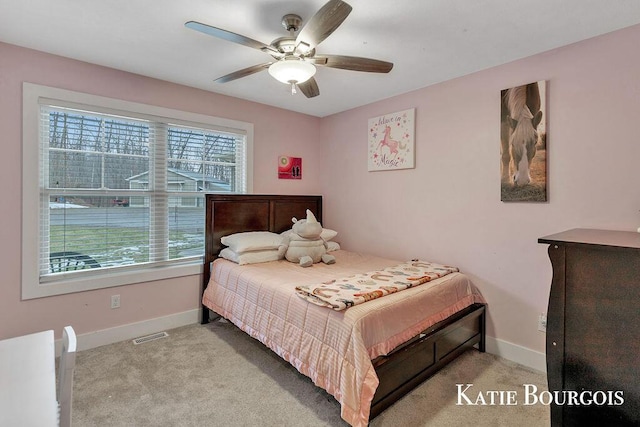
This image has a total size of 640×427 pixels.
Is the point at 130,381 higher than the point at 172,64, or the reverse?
the point at 172,64

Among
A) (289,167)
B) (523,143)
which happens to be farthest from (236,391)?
(523,143)

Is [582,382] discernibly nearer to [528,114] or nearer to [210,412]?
[528,114]

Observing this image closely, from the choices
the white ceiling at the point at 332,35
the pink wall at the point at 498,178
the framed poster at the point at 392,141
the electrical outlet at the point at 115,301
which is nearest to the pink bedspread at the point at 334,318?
the pink wall at the point at 498,178

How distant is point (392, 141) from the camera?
10.8ft

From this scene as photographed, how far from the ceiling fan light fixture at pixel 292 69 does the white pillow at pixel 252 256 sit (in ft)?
5.45

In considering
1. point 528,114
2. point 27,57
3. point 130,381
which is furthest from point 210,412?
point 528,114

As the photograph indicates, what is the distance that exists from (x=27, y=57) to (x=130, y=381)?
94.8 inches

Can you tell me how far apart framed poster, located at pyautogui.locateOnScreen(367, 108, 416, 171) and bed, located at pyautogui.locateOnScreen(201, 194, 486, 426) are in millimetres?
995

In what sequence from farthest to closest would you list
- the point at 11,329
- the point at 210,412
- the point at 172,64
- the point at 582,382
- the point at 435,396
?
1. the point at 172,64
2. the point at 11,329
3. the point at 435,396
4. the point at 210,412
5. the point at 582,382

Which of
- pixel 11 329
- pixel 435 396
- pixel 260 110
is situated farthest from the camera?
pixel 260 110

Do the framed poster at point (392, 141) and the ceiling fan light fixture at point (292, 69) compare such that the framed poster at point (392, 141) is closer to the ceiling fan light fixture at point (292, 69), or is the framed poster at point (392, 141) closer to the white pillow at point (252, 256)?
the white pillow at point (252, 256)

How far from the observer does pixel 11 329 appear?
2324 millimetres

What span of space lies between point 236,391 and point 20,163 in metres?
2.22

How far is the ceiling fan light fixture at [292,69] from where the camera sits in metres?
1.85
